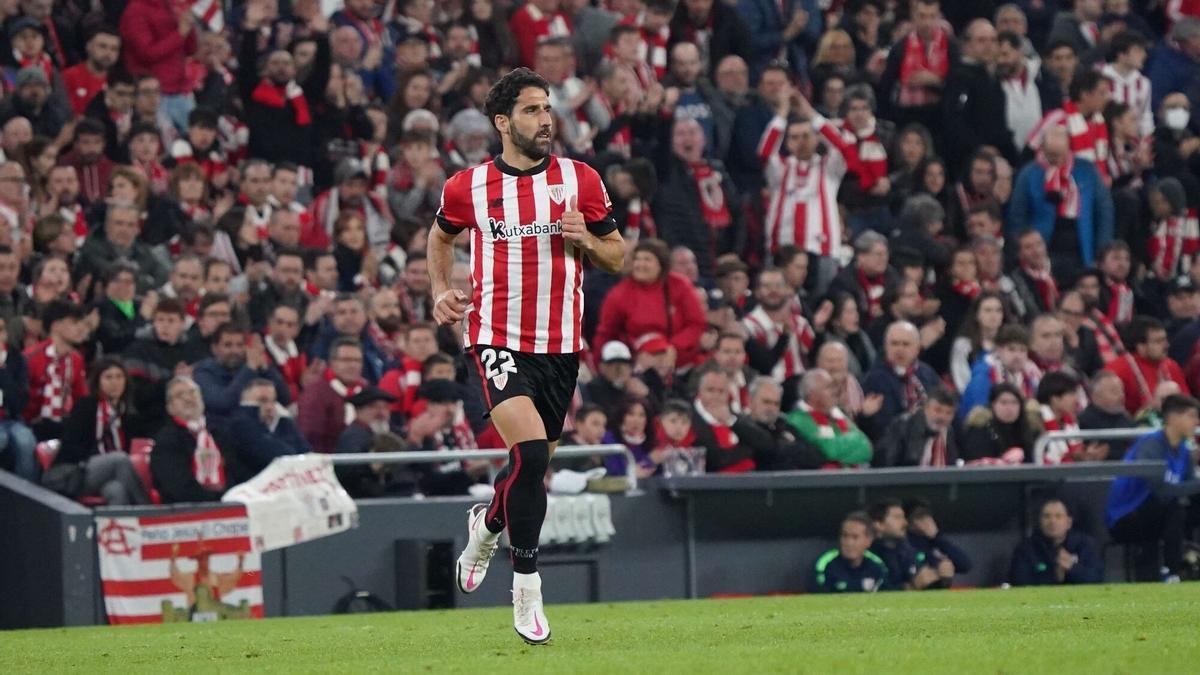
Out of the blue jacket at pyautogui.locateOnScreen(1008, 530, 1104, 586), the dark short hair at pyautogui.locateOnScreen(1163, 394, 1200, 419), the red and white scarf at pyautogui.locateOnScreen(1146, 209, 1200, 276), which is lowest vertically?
the blue jacket at pyautogui.locateOnScreen(1008, 530, 1104, 586)

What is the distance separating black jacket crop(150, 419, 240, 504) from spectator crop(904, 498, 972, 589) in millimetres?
5181

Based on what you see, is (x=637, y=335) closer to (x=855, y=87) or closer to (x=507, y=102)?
(x=855, y=87)

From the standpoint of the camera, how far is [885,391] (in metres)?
18.4

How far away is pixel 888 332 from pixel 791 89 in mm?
4112

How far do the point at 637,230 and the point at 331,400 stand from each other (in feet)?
15.3

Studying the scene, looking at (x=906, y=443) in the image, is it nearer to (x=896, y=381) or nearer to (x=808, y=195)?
(x=896, y=381)

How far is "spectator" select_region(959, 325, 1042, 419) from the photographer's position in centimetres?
1870

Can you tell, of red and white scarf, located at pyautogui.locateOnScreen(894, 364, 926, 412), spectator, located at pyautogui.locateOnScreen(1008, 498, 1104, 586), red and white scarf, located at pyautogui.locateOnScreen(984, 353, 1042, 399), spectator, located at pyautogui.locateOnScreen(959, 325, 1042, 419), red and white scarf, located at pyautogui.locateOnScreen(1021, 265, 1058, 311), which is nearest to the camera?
spectator, located at pyautogui.locateOnScreen(1008, 498, 1104, 586)

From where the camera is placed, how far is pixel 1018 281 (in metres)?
21.5

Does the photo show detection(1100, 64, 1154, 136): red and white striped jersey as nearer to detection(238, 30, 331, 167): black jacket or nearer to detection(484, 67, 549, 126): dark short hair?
detection(238, 30, 331, 167): black jacket

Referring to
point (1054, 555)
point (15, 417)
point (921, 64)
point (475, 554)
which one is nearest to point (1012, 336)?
point (1054, 555)

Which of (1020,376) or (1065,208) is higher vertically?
(1065,208)

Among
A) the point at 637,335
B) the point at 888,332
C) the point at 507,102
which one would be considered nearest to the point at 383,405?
the point at 637,335

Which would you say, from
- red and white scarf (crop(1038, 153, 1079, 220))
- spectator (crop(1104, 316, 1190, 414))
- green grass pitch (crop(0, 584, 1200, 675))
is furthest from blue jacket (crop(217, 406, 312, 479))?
red and white scarf (crop(1038, 153, 1079, 220))
